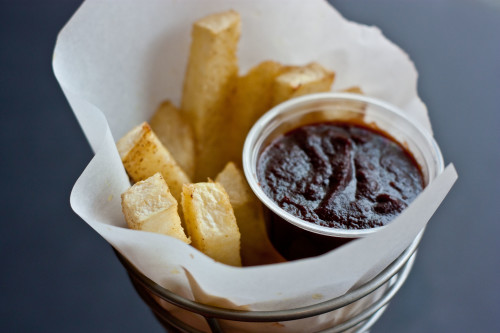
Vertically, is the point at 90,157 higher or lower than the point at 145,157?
lower

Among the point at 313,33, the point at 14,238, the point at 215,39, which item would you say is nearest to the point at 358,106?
the point at 313,33

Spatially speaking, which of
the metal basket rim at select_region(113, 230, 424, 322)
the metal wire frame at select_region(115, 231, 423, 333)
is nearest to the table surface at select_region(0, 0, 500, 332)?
the metal wire frame at select_region(115, 231, 423, 333)

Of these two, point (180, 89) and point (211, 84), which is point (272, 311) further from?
point (180, 89)

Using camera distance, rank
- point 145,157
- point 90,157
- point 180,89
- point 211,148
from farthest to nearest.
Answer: point 90,157 → point 180,89 → point 211,148 → point 145,157

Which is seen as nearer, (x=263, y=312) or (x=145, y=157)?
(x=263, y=312)

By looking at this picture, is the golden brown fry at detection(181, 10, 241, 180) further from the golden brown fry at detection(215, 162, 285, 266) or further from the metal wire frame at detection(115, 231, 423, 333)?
the metal wire frame at detection(115, 231, 423, 333)

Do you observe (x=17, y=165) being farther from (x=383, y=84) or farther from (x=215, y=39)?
(x=383, y=84)

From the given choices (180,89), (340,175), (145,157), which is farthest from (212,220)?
(180,89)
